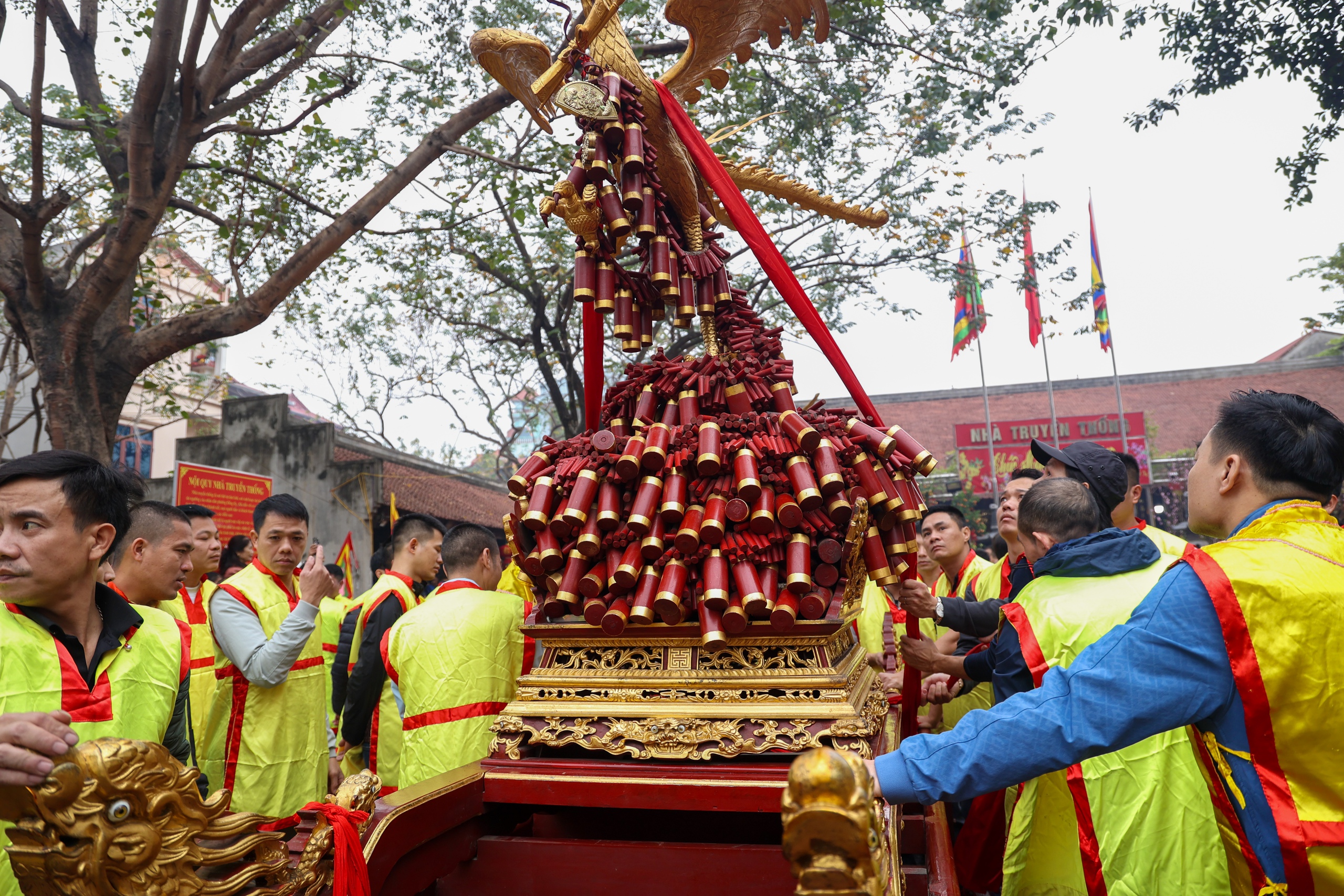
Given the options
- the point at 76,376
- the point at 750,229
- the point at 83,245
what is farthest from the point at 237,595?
the point at 83,245

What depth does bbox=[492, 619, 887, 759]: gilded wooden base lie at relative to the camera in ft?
6.63

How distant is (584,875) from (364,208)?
17.9 feet

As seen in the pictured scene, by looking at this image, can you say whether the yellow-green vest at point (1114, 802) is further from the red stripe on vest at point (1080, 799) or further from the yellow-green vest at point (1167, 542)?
the yellow-green vest at point (1167, 542)

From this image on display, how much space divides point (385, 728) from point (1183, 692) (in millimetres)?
3987

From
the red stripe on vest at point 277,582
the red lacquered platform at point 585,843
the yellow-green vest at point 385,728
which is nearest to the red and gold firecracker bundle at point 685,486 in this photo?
the red lacquered platform at point 585,843

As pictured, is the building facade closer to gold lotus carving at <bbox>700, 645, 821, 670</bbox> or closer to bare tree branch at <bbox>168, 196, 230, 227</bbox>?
bare tree branch at <bbox>168, 196, 230, 227</bbox>

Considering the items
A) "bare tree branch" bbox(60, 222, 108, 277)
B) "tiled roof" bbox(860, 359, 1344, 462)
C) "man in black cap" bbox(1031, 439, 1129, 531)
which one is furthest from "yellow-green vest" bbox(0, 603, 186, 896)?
"tiled roof" bbox(860, 359, 1344, 462)

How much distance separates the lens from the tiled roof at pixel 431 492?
48.2 ft

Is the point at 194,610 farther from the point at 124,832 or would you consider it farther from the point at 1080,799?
the point at 1080,799

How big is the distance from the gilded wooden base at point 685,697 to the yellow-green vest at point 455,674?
Result: 1.26 m

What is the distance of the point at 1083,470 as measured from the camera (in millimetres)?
3080

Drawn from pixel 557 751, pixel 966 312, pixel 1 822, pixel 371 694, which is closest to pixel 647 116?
pixel 557 751

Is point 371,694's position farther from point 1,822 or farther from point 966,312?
point 966,312

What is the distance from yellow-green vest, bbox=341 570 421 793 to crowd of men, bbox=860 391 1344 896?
2.88m
